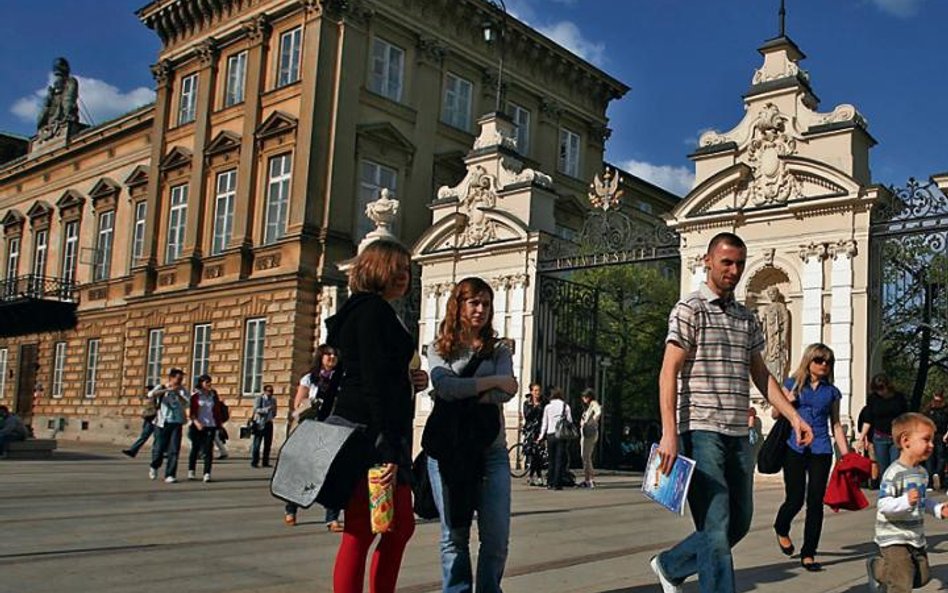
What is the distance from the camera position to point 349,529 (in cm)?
465

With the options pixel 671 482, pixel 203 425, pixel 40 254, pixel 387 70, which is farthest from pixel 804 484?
pixel 40 254

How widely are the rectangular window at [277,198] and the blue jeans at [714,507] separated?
2427 centimetres

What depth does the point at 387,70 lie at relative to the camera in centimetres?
2984

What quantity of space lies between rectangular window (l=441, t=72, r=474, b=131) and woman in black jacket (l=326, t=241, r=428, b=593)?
2714 cm

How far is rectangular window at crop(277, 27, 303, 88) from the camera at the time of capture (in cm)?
2911

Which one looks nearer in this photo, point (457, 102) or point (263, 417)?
point (263, 417)

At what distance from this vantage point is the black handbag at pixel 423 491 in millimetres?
5297

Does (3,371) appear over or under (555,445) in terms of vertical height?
over

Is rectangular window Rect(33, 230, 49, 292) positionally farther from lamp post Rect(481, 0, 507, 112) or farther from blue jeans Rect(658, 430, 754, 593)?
blue jeans Rect(658, 430, 754, 593)

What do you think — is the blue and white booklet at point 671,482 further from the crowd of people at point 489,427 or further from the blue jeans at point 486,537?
the blue jeans at point 486,537

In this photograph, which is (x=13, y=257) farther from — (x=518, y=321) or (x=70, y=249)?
(x=518, y=321)

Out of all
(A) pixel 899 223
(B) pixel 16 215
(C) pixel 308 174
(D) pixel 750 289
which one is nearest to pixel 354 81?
(C) pixel 308 174

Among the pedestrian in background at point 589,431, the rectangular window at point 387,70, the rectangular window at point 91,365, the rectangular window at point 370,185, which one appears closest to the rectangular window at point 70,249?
the rectangular window at point 91,365

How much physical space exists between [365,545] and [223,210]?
2779 cm
